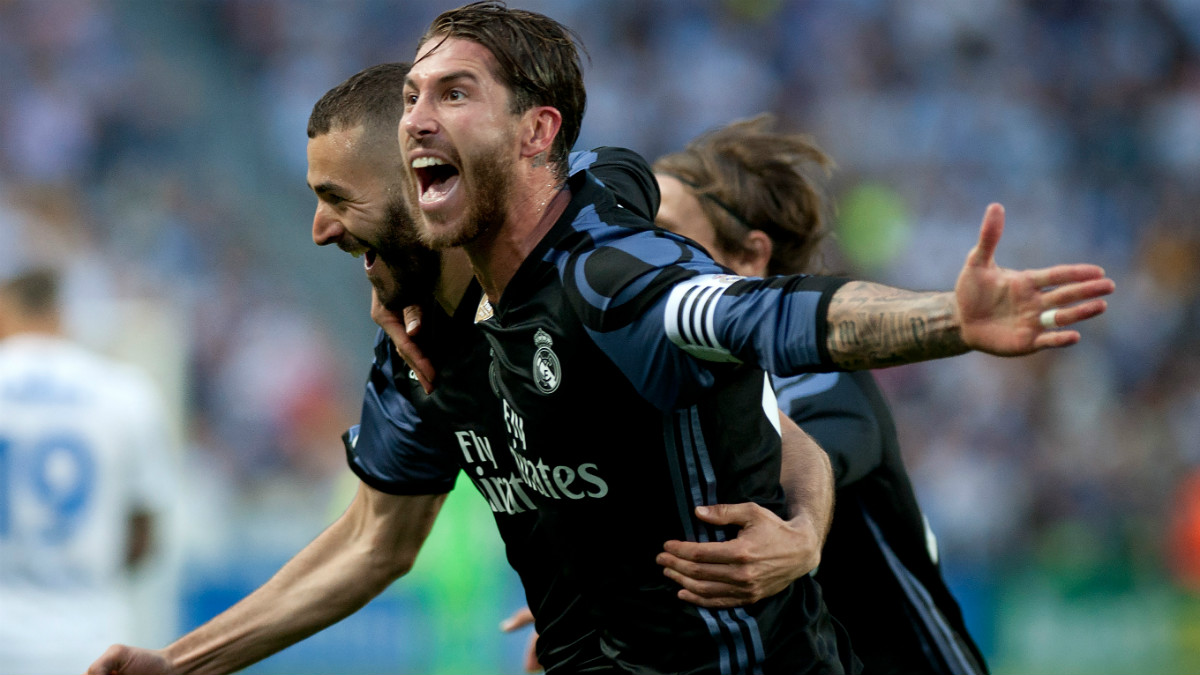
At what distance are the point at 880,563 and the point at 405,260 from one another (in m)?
1.57

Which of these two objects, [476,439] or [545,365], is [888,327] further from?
[476,439]

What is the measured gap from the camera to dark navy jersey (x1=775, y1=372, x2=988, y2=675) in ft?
12.6

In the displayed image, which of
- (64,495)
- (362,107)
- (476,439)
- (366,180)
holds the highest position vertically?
(64,495)

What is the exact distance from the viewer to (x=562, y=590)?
3148 millimetres

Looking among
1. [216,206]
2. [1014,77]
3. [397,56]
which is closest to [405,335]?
[216,206]

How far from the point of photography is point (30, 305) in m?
6.23

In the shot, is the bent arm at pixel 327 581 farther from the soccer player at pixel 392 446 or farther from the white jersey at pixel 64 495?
the white jersey at pixel 64 495

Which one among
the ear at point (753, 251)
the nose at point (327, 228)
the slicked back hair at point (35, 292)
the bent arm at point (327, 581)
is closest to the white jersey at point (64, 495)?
the slicked back hair at point (35, 292)

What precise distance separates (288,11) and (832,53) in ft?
19.2

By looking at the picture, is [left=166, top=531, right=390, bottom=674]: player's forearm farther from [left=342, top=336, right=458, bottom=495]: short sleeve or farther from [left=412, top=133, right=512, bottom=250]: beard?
[left=412, top=133, right=512, bottom=250]: beard

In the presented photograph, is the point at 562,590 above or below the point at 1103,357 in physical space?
below

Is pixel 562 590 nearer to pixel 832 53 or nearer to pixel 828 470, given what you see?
pixel 828 470

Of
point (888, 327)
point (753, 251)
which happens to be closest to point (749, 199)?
point (753, 251)

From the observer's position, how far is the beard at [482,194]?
9.50 ft
